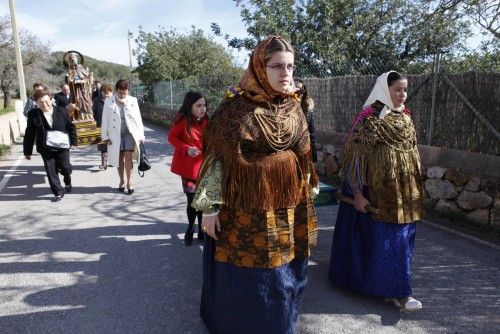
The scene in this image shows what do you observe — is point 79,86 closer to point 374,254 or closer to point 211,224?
point 211,224

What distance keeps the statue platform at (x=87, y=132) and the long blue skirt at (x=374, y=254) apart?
259 inches

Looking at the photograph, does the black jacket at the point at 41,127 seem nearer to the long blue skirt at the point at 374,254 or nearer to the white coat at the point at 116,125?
the white coat at the point at 116,125

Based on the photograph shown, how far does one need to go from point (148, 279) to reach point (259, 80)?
2.32 m

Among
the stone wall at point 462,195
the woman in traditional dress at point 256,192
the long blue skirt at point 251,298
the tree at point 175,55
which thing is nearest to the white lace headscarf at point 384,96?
the woman in traditional dress at point 256,192

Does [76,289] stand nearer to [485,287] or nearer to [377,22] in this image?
[485,287]

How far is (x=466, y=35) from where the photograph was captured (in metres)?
11.9

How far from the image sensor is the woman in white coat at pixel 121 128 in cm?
654

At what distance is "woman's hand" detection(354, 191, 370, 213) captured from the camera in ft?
10.4

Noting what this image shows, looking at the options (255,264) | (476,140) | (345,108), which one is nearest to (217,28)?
(345,108)

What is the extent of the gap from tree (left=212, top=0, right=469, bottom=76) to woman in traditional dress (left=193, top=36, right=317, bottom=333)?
8.69 m

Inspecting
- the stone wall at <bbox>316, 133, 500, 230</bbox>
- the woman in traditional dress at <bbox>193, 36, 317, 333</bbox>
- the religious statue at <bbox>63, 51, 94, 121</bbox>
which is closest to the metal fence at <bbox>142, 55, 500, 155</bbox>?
the stone wall at <bbox>316, 133, 500, 230</bbox>

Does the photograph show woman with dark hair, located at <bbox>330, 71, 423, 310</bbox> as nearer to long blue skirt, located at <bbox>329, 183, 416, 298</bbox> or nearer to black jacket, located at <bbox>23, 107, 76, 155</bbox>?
long blue skirt, located at <bbox>329, 183, 416, 298</bbox>

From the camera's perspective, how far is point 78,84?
30.2 feet

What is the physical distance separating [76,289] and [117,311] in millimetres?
605
